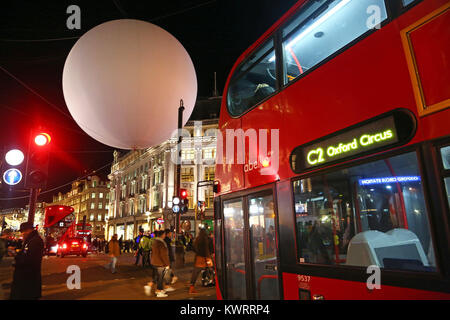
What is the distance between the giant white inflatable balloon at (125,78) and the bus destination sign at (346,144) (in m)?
4.60

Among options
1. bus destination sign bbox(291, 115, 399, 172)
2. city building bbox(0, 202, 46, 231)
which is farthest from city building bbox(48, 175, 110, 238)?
bus destination sign bbox(291, 115, 399, 172)

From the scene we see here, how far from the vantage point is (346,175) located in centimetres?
298

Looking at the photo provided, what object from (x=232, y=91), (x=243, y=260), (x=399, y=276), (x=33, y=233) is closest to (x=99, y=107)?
(x=33, y=233)

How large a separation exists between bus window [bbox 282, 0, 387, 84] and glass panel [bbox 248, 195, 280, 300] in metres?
1.71

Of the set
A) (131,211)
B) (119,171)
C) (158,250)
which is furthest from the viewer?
(119,171)

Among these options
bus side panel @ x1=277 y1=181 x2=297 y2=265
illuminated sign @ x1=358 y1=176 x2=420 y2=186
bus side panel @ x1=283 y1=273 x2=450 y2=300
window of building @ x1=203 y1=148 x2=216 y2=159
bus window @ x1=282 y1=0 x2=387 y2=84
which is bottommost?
bus side panel @ x1=283 y1=273 x2=450 y2=300

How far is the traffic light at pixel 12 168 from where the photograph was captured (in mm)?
4848

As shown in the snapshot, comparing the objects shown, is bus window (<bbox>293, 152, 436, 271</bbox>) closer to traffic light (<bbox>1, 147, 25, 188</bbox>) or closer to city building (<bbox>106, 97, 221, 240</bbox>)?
traffic light (<bbox>1, 147, 25, 188</bbox>)

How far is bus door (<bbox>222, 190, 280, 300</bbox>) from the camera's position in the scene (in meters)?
3.82

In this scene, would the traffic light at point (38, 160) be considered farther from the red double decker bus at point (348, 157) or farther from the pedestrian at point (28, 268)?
the red double decker bus at point (348, 157)

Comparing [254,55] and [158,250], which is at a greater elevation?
[254,55]

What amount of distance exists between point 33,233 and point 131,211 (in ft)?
177
